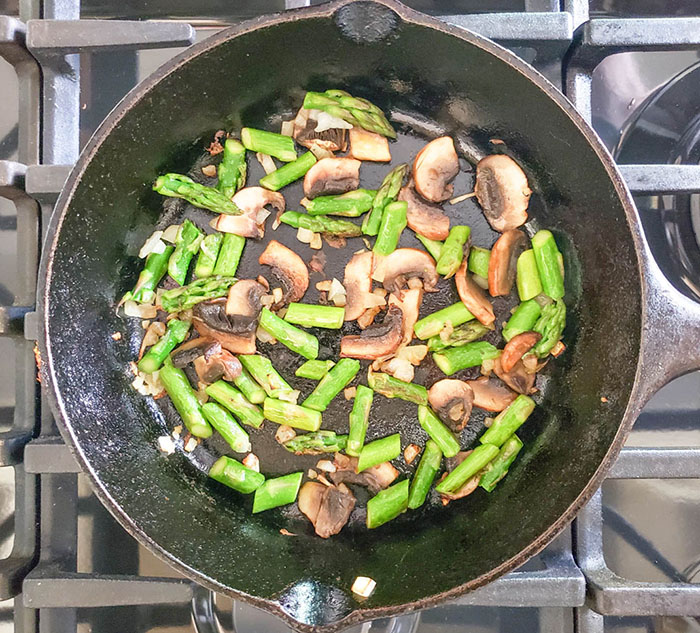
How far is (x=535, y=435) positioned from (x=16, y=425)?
1.52 m

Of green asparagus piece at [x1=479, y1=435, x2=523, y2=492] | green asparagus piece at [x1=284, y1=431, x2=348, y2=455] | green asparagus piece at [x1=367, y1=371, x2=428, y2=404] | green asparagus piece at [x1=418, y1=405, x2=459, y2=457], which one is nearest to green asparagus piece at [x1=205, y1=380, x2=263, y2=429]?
green asparagus piece at [x1=284, y1=431, x2=348, y2=455]

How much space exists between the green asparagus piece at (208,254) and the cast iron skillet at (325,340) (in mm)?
109

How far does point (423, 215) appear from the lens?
6.57ft

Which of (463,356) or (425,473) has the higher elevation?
(463,356)

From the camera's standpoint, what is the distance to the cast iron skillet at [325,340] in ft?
5.19

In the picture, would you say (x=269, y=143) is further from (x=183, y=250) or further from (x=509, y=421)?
(x=509, y=421)

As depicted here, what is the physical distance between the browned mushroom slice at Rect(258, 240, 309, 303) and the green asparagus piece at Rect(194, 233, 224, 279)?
0.15m

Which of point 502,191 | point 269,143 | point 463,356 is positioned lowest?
point 463,356

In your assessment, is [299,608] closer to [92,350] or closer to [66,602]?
[66,602]

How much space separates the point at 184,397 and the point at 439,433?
0.79 meters

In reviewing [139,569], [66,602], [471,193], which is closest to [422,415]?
[471,193]

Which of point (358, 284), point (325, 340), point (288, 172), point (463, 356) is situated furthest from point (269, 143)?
point (463, 356)

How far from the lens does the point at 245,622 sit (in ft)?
6.11

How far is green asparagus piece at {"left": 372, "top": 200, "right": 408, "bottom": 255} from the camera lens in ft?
6.50
